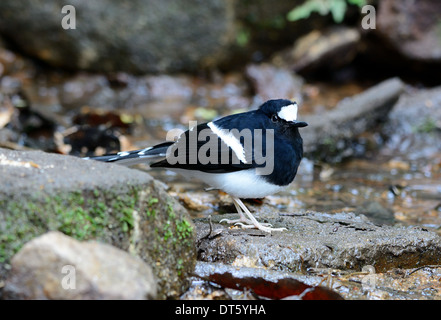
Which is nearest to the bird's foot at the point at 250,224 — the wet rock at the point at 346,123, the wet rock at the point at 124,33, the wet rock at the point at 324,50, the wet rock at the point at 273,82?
the wet rock at the point at 346,123

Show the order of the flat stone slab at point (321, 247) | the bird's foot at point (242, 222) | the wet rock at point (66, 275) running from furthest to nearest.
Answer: the bird's foot at point (242, 222) → the flat stone slab at point (321, 247) → the wet rock at point (66, 275)

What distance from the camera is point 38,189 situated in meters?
2.31

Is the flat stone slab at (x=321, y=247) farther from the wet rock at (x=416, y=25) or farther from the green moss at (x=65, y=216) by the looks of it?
the wet rock at (x=416, y=25)

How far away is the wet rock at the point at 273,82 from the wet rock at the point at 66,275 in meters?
6.19

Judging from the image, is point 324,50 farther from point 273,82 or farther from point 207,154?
point 207,154

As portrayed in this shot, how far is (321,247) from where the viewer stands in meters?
3.15

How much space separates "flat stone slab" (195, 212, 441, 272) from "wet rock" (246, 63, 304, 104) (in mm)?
4867

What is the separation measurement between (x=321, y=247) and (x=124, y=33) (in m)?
6.15

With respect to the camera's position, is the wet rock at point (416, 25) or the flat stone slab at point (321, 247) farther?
the wet rock at point (416, 25)

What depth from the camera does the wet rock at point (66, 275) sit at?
214cm

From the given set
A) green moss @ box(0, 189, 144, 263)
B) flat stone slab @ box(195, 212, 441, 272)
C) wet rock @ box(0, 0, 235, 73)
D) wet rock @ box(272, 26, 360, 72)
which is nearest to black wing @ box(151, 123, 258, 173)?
flat stone slab @ box(195, 212, 441, 272)

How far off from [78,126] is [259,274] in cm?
377

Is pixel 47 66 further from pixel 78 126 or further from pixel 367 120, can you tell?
pixel 367 120
